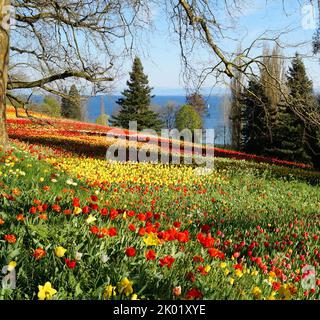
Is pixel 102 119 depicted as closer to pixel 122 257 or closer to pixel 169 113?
pixel 169 113

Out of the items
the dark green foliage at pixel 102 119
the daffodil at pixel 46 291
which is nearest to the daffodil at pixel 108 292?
the daffodil at pixel 46 291

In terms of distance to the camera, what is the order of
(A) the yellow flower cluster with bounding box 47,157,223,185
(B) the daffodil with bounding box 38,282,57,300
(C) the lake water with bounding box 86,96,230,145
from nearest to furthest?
(B) the daffodil with bounding box 38,282,57,300, (C) the lake water with bounding box 86,96,230,145, (A) the yellow flower cluster with bounding box 47,157,223,185

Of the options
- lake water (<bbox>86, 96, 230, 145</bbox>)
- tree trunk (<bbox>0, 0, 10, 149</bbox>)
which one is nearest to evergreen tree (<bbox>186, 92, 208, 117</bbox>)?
lake water (<bbox>86, 96, 230, 145</bbox>)

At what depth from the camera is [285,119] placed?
92.2 feet

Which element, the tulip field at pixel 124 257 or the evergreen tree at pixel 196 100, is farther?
the evergreen tree at pixel 196 100

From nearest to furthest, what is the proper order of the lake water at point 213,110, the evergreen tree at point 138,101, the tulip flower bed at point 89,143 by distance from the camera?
the lake water at point 213,110 < the tulip flower bed at point 89,143 < the evergreen tree at point 138,101

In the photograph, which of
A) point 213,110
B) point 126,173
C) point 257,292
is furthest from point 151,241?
point 126,173

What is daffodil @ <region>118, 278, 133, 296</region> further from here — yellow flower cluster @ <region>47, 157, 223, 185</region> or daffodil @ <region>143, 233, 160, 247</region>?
yellow flower cluster @ <region>47, 157, 223, 185</region>

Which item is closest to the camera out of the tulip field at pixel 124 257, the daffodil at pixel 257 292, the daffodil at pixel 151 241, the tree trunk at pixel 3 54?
the tulip field at pixel 124 257

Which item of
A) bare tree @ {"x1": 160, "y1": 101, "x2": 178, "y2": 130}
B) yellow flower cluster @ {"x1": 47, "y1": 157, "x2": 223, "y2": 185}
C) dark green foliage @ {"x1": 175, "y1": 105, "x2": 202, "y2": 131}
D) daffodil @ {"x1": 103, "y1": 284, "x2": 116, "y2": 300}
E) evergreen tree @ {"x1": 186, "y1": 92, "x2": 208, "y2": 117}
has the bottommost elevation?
yellow flower cluster @ {"x1": 47, "y1": 157, "x2": 223, "y2": 185}

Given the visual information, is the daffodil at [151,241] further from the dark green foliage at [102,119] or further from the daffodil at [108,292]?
the dark green foliage at [102,119]

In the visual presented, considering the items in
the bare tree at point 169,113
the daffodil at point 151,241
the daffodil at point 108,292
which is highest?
the bare tree at point 169,113

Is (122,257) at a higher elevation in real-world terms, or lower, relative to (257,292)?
higher
